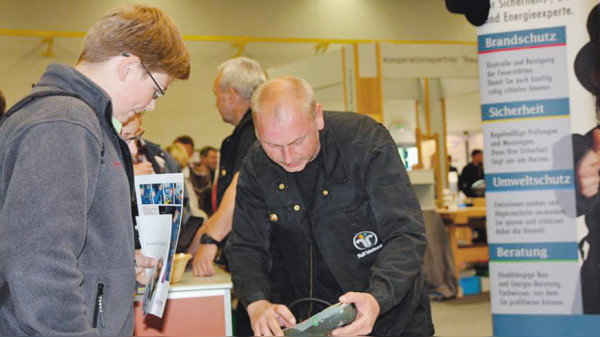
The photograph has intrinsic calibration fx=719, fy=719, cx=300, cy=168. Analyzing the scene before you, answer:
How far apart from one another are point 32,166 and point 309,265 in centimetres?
113

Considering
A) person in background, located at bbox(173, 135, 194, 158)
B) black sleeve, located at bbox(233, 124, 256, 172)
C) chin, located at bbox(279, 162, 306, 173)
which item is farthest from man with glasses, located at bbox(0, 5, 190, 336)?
person in background, located at bbox(173, 135, 194, 158)

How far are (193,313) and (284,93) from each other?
108cm

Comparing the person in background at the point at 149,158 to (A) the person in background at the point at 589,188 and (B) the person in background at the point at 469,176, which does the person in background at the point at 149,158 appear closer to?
(A) the person in background at the point at 589,188

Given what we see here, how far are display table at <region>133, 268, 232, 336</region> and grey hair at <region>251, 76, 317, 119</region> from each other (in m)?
0.92

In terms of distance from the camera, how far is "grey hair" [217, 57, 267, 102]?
3436 millimetres

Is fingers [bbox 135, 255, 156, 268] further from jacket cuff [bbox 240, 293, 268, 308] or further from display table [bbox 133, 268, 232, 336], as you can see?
display table [bbox 133, 268, 232, 336]

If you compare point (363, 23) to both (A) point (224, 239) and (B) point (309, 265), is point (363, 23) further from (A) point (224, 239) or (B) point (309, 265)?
(B) point (309, 265)

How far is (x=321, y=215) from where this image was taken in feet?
6.97

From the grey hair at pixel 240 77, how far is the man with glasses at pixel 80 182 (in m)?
1.83

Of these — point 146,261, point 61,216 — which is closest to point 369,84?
point 146,261

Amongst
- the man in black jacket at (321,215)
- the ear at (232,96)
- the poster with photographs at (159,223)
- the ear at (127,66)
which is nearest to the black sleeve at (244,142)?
the ear at (232,96)

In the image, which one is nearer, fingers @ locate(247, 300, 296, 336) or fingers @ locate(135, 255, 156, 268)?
fingers @ locate(135, 255, 156, 268)

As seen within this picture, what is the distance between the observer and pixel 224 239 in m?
3.34

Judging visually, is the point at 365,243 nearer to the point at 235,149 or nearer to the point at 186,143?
the point at 235,149
